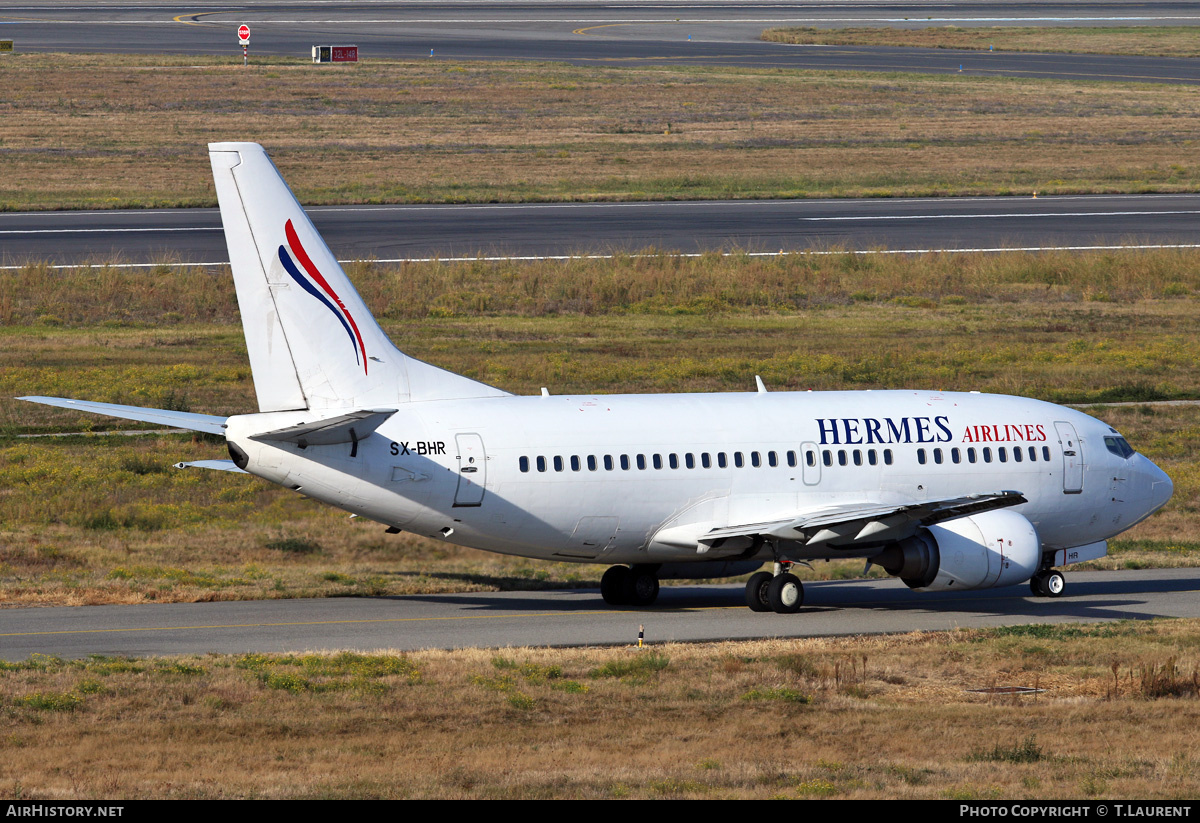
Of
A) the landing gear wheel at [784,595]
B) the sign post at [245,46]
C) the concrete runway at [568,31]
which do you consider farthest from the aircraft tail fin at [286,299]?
the concrete runway at [568,31]

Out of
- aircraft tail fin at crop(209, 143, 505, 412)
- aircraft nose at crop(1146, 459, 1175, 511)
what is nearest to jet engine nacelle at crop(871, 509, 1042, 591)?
aircraft nose at crop(1146, 459, 1175, 511)

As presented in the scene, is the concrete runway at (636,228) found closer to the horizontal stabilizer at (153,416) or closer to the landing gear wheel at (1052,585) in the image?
the horizontal stabilizer at (153,416)

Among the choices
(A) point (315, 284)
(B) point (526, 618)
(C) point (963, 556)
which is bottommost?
(B) point (526, 618)

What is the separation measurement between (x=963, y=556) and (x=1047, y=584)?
419 cm

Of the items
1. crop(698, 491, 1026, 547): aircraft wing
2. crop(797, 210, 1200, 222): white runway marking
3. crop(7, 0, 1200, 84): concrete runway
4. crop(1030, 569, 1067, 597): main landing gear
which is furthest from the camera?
crop(7, 0, 1200, 84): concrete runway

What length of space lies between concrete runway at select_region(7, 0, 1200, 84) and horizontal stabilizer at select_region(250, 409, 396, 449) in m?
121

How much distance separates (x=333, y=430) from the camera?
1101 inches

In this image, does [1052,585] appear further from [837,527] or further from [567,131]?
[567,131]

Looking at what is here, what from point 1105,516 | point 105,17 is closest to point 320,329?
point 1105,516

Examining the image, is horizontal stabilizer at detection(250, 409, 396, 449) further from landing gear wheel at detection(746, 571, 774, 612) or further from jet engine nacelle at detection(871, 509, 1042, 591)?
jet engine nacelle at detection(871, 509, 1042, 591)

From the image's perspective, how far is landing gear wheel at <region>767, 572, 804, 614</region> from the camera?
30.8 meters

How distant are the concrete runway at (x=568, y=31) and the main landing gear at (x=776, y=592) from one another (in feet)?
391

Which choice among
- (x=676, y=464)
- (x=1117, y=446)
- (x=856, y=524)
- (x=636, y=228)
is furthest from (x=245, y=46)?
(x=856, y=524)
